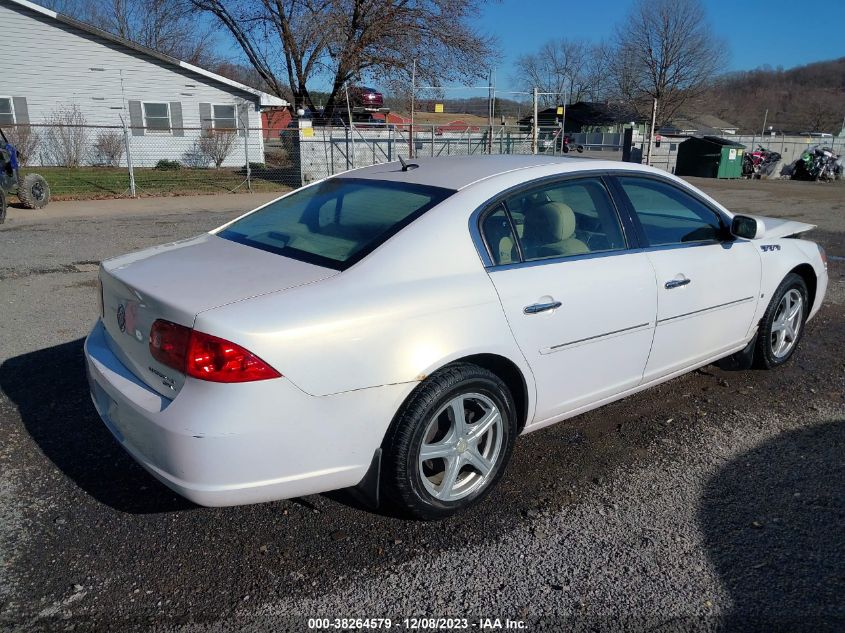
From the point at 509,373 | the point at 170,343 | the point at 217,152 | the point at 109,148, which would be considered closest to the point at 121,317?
the point at 170,343

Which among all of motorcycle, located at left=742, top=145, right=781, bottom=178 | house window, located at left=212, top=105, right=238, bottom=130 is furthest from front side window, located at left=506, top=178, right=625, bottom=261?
motorcycle, located at left=742, top=145, right=781, bottom=178

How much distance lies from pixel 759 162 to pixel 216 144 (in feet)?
73.8

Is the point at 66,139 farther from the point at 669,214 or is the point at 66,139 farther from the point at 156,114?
the point at 669,214

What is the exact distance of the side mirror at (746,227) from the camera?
4.01 m

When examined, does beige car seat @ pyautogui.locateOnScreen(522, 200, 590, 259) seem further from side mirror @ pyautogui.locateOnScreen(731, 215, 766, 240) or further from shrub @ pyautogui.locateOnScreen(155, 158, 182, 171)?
shrub @ pyautogui.locateOnScreen(155, 158, 182, 171)


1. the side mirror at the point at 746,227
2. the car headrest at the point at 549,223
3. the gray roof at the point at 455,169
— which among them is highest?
the gray roof at the point at 455,169

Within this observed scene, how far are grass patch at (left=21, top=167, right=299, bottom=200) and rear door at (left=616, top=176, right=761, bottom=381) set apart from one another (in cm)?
1585

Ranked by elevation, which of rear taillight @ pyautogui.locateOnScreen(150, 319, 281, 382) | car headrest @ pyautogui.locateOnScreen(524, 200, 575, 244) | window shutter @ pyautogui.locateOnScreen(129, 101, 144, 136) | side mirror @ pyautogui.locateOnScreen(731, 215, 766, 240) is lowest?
rear taillight @ pyautogui.locateOnScreen(150, 319, 281, 382)

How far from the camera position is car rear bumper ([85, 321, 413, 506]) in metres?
2.38

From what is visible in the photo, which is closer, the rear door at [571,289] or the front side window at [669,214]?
the rear door at [571,289]

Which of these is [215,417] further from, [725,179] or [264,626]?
[725,179]

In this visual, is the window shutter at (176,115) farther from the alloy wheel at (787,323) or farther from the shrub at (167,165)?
the alloy wheel at (787,323)

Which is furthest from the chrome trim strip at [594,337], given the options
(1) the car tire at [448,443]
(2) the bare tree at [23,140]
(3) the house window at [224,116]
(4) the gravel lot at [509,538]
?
(3) the house window at [224,116]

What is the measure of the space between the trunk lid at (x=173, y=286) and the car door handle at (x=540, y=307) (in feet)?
2.92
